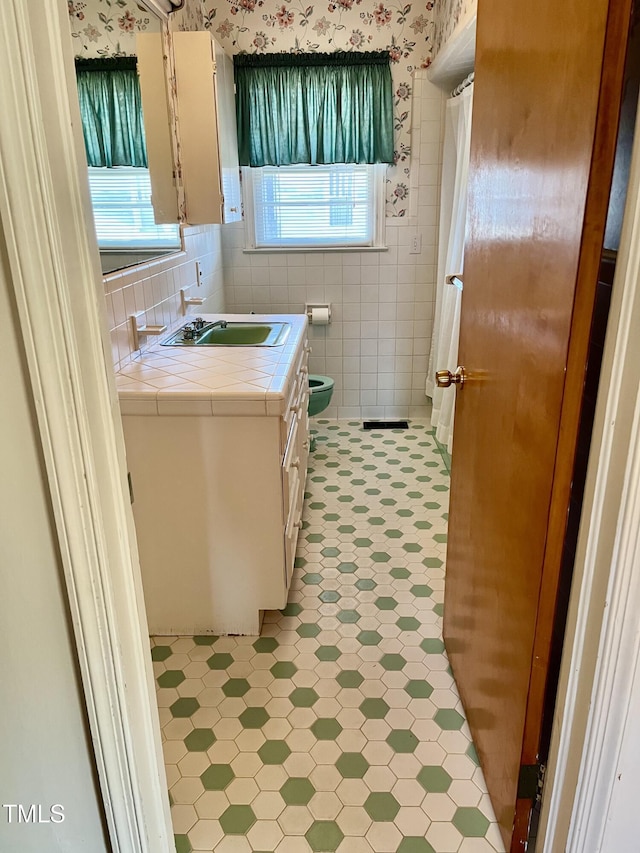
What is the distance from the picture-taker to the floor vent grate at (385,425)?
401 cm

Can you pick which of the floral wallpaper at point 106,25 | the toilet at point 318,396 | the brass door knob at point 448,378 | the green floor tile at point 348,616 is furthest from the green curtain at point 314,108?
the green floor tile at point 348,616

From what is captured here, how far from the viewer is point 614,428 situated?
2.97 ft

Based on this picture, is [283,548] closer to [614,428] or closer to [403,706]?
[403,706]

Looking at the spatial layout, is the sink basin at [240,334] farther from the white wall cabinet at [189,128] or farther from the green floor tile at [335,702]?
the green floor tile at [335,702]

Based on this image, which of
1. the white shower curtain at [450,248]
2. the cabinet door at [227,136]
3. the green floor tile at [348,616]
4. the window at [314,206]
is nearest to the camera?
the green floor tile at [348,616]

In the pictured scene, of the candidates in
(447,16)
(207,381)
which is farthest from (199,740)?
(447,16)

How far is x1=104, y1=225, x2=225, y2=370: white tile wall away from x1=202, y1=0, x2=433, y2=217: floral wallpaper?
42.2 inches

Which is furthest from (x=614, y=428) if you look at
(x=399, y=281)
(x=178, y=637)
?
(x=399, y=281)

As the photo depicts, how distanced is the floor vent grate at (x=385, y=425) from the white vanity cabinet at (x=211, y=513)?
1.87m

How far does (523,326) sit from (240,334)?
1803mm

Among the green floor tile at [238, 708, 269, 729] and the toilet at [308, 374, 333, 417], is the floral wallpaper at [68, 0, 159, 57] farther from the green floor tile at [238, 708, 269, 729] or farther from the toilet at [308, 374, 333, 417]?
the green floor tile at [238, 708, 269, 729]

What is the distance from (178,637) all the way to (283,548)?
0.50 m

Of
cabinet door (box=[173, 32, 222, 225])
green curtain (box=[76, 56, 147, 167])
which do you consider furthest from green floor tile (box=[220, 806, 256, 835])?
cabinet door (box=[173, 32, 222, 225])

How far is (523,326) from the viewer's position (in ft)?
3.96
